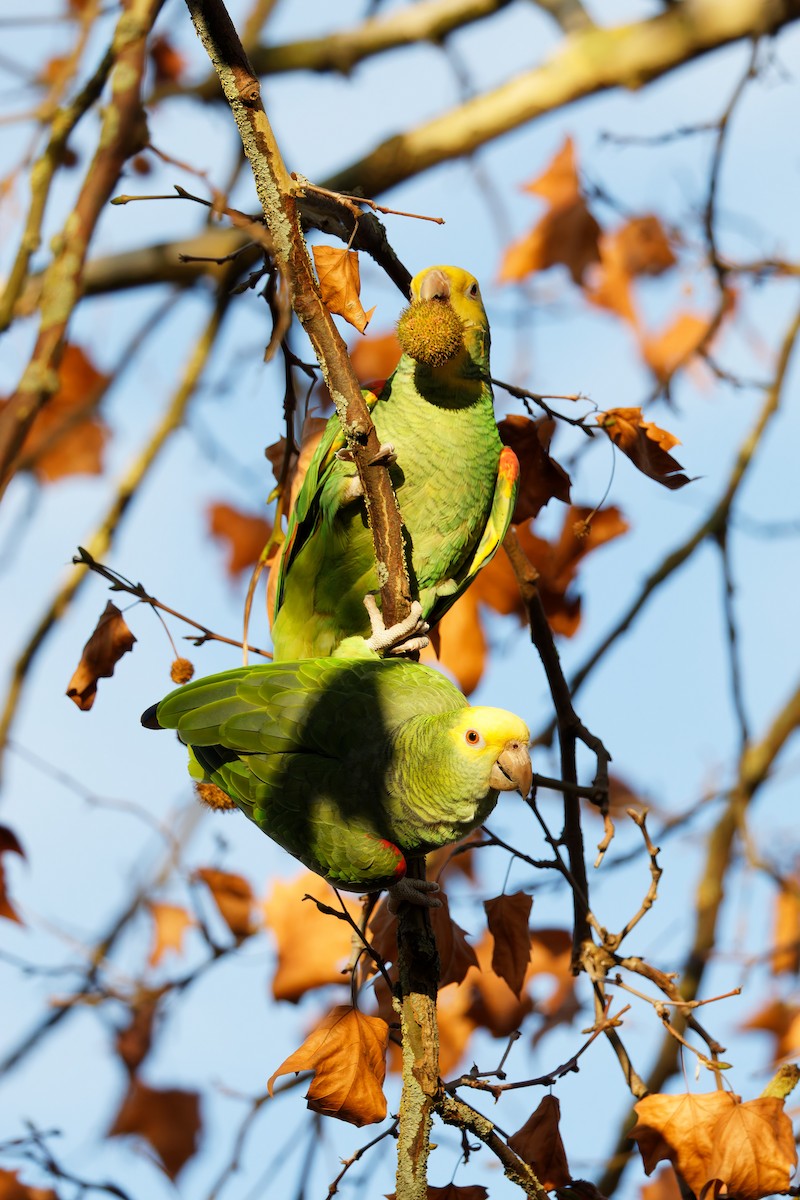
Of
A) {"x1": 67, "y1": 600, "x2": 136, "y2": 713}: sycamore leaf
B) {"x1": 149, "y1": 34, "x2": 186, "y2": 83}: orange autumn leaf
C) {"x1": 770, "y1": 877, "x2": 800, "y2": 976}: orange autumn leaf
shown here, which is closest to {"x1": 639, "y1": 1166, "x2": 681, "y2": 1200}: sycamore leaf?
{"x1": 770, "y1": 877, "x2": 800, "y2": 976}: orange autumn leaf

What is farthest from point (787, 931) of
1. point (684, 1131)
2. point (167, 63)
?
point (167, 63)

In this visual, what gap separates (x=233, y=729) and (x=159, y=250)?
12.5 feet

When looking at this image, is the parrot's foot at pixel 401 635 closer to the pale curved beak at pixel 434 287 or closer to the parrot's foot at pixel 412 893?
the parrot's foot at pixel 412 893

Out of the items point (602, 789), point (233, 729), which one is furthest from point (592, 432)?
point (233, 729)

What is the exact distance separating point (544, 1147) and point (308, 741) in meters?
1.15

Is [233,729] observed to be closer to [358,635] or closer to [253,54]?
[358,635]

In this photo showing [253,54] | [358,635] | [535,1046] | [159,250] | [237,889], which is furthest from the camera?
[253,54]

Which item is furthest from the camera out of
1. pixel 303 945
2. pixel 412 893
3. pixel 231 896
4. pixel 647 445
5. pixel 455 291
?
pixel 231 896

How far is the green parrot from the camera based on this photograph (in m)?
2.62

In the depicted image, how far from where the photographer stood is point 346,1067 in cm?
249

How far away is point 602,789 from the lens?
3018 mm

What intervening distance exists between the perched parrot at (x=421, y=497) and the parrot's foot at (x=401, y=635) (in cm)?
36

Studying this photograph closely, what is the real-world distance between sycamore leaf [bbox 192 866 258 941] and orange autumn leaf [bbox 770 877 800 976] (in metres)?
2.85

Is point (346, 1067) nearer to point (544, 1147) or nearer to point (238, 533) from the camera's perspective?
point (544, 1147)
